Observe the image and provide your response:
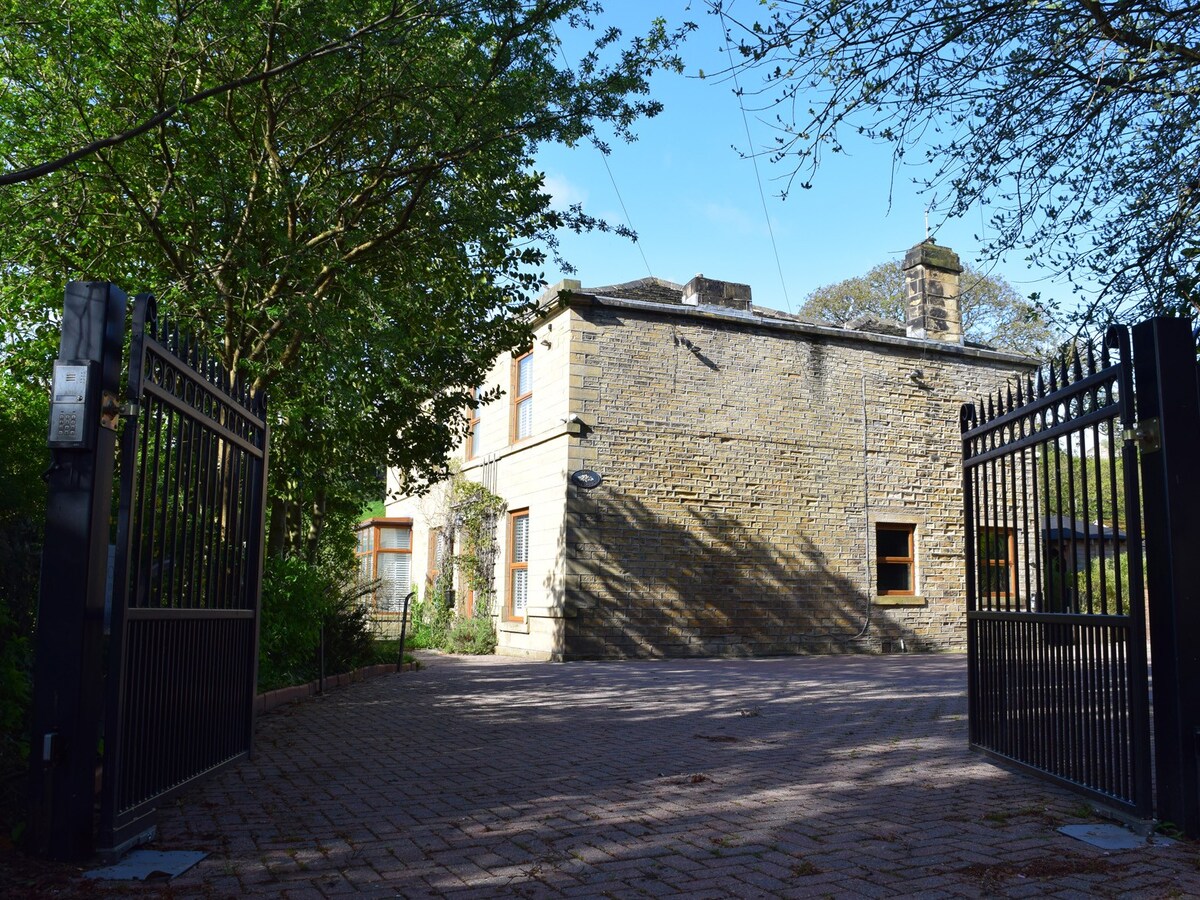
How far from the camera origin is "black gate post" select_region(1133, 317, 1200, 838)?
4531 millimetres

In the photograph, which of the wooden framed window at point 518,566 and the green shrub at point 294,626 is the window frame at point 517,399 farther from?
the green shrub at point 294,626

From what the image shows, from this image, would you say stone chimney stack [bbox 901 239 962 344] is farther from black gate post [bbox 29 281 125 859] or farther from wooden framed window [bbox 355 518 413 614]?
black gate post [bbox 29 281 125 859]

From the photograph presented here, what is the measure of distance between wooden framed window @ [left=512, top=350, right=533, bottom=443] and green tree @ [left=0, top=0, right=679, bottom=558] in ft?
24.3

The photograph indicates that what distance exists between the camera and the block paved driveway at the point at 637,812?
155 inches

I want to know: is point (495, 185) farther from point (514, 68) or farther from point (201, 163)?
point (201, 163)

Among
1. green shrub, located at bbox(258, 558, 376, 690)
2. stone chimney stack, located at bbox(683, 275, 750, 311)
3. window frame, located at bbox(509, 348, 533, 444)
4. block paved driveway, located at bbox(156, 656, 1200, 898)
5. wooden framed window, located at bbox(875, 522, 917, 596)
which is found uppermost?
stone chimney stack, located at bbox(683, 275, 750, 311)

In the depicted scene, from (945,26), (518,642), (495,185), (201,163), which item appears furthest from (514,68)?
(518,642)

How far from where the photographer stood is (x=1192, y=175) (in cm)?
694

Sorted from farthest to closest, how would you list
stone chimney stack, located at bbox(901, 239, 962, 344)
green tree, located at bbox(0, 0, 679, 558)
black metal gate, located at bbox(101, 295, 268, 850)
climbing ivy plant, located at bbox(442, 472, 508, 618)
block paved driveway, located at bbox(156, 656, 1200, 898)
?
stone chimney stack, located at bbox(901, 239, 962, 344), climbing ivy plant, located at bbox(442, 472, 508, 618), green tree, located at bbox(0, 0, 679, 558), black metal gate, located at bbox(101, 295, 268, 850), block paved driveway, located at bbox(156, 656, 1200, 898)

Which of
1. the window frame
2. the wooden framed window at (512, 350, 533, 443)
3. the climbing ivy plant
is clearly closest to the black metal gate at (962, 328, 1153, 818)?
the wooden framed window at (512, 350, 533, 443)

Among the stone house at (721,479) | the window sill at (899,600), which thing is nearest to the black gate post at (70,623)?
the stone house at (721,479)

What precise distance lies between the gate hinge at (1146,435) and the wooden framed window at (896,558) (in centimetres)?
1430

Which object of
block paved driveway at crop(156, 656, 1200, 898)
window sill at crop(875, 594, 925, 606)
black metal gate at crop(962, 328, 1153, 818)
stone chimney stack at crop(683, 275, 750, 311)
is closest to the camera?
block paved driveway at crop(156, 656, 1200, 898)

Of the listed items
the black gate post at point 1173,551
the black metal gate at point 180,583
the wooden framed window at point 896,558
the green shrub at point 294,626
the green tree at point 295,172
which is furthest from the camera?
the wooden framed window at point 896,558
